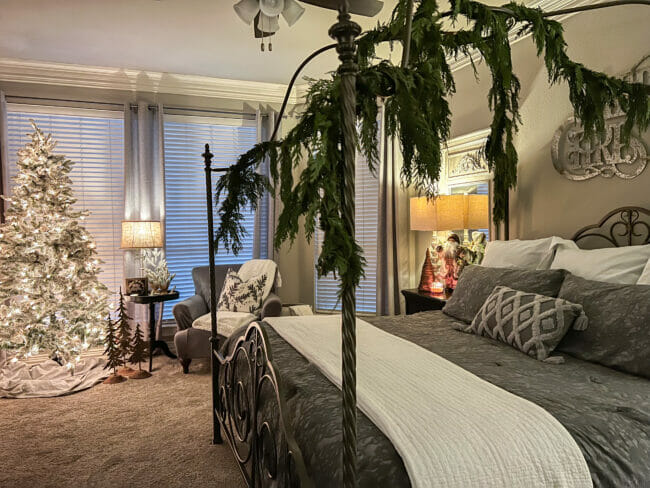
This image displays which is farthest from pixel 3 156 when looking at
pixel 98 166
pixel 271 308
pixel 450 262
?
pixel 450 262

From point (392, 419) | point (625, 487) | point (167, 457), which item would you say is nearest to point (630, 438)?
point (625, 487)

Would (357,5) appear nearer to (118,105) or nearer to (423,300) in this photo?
(423,300)

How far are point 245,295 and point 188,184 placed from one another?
154 centimetres

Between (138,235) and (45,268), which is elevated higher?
(138,235)

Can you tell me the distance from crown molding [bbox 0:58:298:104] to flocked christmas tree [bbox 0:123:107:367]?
86 centimetres

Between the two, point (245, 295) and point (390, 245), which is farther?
point (390, 245)

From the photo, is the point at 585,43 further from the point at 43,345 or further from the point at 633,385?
the point at 43,345

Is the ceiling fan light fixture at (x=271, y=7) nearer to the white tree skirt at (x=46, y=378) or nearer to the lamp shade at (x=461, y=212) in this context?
the lamp shade at (x=461, y=212)

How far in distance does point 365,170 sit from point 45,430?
3705mm

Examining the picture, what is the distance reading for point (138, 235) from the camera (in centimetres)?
432

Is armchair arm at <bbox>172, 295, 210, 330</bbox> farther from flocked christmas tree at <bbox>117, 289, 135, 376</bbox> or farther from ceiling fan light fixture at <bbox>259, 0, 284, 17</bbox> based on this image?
ceiling fan light fixture at <bbox>259, 0, 284, 17</bbox>

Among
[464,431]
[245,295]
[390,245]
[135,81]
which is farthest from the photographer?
[390,245]

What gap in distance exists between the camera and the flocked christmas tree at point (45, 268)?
382 cm

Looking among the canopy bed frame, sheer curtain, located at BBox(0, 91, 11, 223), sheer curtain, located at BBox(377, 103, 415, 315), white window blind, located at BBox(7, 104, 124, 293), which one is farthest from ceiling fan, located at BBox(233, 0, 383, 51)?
sheer curtain, located at BBox(0, 91, 11, 223)
